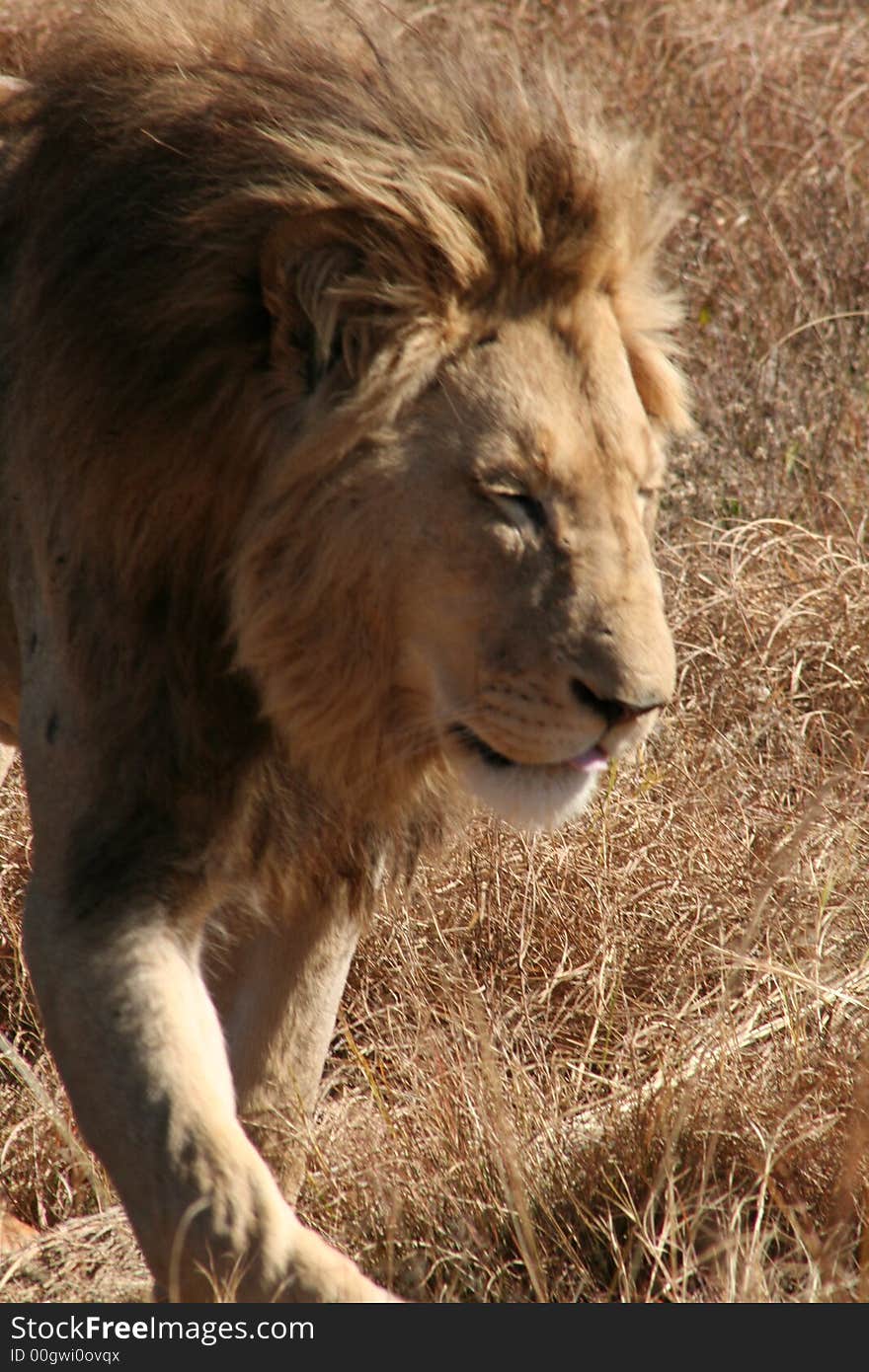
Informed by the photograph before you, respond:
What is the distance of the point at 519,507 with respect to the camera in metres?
2.31

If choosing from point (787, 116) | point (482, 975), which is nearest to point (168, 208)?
point (482, 975)

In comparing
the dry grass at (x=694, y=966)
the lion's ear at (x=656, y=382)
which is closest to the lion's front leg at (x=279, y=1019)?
the dry grass at (x=694, y=966)

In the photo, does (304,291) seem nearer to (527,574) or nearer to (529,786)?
(527,574)

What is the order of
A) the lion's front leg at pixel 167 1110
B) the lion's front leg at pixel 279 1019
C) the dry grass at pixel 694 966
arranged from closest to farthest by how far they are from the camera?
the lion's front leg at pixel 167 1110
the dry grass at pixel 694 966
the lion's front leg at pixel 279 1019

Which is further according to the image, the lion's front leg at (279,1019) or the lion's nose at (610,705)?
the lion's front leg at (279,1019)

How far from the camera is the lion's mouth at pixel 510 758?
7.71 feet

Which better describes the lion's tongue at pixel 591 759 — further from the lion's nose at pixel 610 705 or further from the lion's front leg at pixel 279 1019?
the lion's front leg at pixel 279 1019

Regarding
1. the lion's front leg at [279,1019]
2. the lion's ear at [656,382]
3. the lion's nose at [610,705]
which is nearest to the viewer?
the lion's nose at [610,705]

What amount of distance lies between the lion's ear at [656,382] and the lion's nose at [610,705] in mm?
596

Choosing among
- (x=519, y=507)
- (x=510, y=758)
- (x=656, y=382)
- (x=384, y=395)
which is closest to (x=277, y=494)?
(x=384, y=395)

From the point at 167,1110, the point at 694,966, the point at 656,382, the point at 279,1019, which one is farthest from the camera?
the point at 694,966

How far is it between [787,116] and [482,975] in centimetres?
415

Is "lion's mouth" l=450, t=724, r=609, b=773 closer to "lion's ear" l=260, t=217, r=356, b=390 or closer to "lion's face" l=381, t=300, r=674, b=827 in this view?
"lion's face" l=381, t=300, r=674, b=827

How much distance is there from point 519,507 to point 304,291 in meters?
0.40
